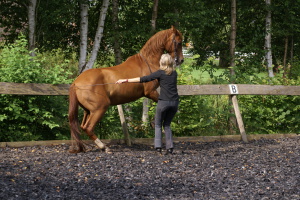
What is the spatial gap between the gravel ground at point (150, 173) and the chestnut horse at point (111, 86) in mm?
586

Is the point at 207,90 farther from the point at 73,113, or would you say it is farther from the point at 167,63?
the point at 73,113

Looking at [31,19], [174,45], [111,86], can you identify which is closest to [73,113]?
[111,86]

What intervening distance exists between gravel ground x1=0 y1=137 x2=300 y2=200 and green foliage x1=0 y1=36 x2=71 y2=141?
0.64m

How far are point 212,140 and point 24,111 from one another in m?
3.99

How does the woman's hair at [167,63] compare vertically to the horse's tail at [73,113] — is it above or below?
above

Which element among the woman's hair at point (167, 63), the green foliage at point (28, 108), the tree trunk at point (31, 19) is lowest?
the green foliage at point (28, 108)

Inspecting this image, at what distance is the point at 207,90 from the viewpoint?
1066 cm

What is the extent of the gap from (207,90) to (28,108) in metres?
3.70

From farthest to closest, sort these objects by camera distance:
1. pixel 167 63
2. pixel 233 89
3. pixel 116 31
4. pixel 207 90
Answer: pixel 116 31, pixel 233 89, pixel 207 90, pixel 167 63

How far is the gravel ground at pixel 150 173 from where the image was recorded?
621 cm

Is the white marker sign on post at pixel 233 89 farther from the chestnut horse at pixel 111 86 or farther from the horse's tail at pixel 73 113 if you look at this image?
the horse's tail at pixel 73 113

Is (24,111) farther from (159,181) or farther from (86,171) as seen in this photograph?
(159,181)

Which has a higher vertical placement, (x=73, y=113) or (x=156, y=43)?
→ (x=156, y=43)

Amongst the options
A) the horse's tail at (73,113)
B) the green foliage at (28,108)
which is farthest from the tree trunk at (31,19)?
the horse's tail at (73,113)
